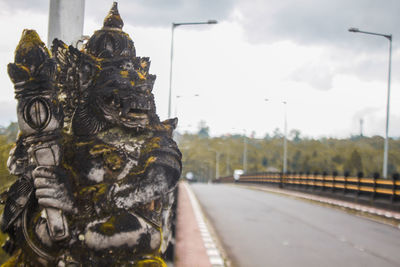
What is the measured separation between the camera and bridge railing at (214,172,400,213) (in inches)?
659

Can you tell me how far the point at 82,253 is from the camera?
8.81 ft

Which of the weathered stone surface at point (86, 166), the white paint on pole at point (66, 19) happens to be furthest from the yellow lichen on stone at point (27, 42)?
the white paint on pole at point (66, 19)

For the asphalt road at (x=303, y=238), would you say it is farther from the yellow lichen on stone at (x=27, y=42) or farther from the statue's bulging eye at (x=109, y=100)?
the yellow lichen on stone at (x=27, y=42)

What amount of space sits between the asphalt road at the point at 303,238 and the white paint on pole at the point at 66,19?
21.1 ft

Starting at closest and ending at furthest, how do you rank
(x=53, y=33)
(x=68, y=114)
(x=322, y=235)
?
(x=68, y=114) → (x=53, y=33) → (x=322, y=235)

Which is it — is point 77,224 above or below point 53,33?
below

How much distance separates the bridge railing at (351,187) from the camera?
16.8 meters

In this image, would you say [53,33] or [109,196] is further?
[53,33]

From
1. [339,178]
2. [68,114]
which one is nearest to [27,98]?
[68,114]

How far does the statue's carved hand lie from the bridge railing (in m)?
15.7

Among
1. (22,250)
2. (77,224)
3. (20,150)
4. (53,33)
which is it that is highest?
(53,33)

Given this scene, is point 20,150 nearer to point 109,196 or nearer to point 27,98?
point 27,98

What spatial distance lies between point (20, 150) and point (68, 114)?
388 mm

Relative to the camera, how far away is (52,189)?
106 inches
